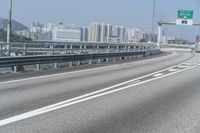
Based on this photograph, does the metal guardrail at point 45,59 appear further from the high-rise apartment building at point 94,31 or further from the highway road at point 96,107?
the high-rise apartment building at point 94,31

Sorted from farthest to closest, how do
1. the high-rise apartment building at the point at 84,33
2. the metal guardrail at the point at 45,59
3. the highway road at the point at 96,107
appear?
the high-rise apartment building at the point at 84,33 → the metal guardrail at the point at 45,59 → the highway road at the point at 96,107

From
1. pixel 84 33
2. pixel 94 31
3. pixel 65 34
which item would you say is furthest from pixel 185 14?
pixel 94 31

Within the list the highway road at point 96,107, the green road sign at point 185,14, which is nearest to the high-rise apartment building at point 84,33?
the green road sign at point 185,14

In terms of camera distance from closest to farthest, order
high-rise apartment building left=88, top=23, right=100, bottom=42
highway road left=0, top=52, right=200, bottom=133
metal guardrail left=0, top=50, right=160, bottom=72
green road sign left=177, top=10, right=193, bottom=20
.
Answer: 1. highway road left=0, top=52, right=200, bottom=133
2. metal guardrail left=0, top=50, right=160, bottom=72
3. green road sign left=177, top=10, right=193, bottom=20
4. high-rise apartment building left=88, top=23, right=100, bottom=42

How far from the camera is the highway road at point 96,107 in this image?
8.17m

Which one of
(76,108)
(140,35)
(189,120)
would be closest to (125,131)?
(189,120)

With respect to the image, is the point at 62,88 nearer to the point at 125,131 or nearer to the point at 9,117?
the point at 9,117

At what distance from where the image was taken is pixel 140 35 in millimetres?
141000

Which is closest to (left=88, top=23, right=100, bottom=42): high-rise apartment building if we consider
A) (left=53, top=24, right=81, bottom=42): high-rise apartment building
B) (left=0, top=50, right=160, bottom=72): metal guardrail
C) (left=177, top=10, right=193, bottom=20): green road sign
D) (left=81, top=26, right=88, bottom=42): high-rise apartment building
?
(left=81, top=26, right=88, bottom=42): high-rise apartment building

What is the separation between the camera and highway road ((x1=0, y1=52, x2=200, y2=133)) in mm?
8172

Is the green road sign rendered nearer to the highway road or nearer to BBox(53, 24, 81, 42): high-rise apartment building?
BBox(53, 24, 81, 42): high-rise apartment building

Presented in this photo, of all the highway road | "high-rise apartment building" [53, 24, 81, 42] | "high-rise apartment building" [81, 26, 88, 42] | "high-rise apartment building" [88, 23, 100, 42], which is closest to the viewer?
the highway road

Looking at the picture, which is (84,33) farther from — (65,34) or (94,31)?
(65,34)

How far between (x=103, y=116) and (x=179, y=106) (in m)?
2.72
